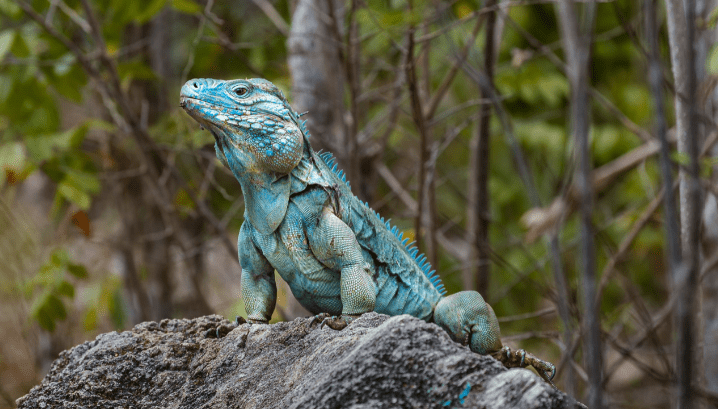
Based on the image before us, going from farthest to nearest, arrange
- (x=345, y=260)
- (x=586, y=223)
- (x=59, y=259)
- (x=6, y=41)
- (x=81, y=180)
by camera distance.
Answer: (x=81, y=180)
(x=59, y=259)
(x=6, y=41)
(x=345, y=260)
(x=586, y=223)

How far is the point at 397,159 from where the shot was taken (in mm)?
9242

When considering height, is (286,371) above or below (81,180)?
below

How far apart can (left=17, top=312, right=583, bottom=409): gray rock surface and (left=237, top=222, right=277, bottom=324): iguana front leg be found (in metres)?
0.16

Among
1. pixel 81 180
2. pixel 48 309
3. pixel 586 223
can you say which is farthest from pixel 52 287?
pixel 586 223

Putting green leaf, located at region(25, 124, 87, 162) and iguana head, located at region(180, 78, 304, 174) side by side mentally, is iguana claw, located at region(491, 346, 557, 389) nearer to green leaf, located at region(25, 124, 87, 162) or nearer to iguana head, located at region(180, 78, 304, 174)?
iguana head, located at region(180, 78, 304, 174)

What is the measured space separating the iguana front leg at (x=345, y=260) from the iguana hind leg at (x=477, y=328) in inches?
17.2

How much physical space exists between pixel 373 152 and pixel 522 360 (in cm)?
308

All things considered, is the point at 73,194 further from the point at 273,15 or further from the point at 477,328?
the point at 477,328

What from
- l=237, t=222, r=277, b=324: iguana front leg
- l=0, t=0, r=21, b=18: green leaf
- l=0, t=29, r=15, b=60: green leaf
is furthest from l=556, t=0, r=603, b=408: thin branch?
l=0, t=0, r=21, b=18: green leaf

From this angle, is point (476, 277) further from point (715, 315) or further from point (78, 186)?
point (78, 186)

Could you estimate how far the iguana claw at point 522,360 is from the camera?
120 inches

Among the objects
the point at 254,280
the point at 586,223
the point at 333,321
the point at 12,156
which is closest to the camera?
the point at 586,223

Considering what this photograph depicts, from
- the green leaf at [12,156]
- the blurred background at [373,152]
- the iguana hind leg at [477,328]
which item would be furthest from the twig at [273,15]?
the iguana hind leg at [477,328]

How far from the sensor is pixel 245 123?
284 centimetres
